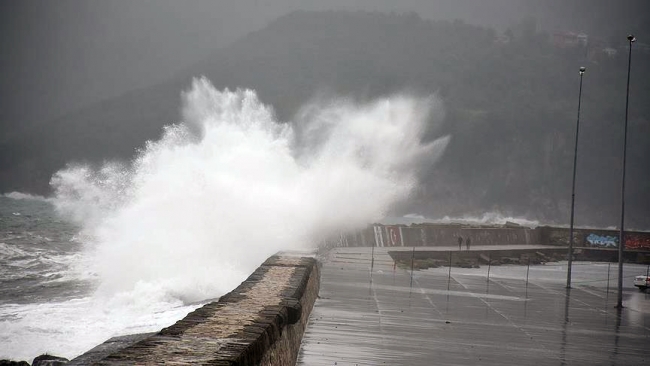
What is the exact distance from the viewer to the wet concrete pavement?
13488 millimetres

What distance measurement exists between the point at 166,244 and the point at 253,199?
670cm

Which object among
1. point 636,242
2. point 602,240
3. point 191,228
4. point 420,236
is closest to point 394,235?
point 420,236

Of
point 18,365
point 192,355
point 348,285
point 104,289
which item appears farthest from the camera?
point 104,289

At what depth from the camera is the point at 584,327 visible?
18453 mm

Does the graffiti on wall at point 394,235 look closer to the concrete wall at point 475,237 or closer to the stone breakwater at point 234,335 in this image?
the concrete wall at point 475,237

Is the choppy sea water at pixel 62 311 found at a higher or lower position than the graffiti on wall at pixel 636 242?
lower

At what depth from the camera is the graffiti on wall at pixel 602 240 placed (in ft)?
160

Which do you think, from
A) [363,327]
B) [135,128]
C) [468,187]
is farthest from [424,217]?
[363,327]

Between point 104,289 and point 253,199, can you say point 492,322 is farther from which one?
point 253,199

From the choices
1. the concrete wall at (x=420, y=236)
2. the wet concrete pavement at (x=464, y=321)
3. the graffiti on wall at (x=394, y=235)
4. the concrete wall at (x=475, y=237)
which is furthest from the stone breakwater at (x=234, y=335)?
the graffiti on wall at (x=394, y=235)

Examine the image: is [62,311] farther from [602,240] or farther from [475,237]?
[602,240]

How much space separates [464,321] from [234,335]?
9.65 m

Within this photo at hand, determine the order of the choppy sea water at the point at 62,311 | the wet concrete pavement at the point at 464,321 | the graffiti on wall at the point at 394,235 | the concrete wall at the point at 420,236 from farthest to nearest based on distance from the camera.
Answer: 1. the graffiti on wall at the point at 394,235
2. the concrete wall at the point at 420,236
3. the choppy sea water at the point at 62,311
4. the wet concrete pavement at the point at 464,321

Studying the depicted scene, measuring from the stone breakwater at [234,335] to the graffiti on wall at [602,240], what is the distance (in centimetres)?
3704
